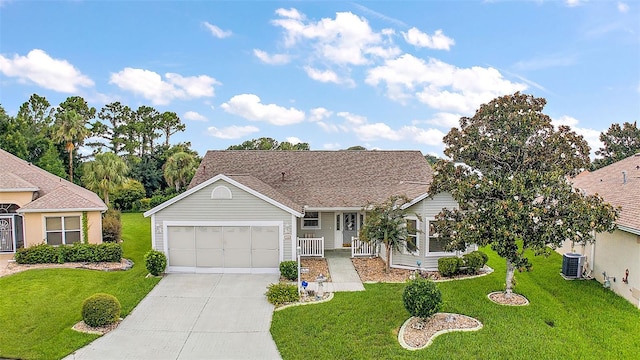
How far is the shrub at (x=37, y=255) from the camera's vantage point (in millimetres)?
15898

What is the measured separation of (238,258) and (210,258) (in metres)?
1.16

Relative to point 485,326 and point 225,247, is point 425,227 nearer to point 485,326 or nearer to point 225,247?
point 485,326

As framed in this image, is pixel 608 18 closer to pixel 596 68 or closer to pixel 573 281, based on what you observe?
pixel 596 68

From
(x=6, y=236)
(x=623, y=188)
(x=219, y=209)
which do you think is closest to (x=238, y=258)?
(x=219, y=209)

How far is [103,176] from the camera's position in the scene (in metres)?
31.2

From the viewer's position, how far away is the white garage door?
1509cm

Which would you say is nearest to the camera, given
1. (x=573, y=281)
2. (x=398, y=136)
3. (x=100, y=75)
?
(x=573, y=281)

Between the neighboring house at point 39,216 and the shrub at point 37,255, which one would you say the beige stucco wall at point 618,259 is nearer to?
the neighboring house at point 39,216

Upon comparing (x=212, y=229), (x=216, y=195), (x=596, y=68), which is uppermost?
(x=596, y=68)

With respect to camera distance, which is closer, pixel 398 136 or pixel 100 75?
pixel 100 75

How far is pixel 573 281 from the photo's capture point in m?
13.5

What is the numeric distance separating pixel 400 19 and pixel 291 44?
640 cm

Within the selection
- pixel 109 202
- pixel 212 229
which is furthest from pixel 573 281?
pixel 109 202

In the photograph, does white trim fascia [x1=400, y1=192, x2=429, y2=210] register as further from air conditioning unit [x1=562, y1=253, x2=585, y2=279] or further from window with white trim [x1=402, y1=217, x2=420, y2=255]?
air conditioning unit [x1=562, y1=253, x2=585, y2=279]
